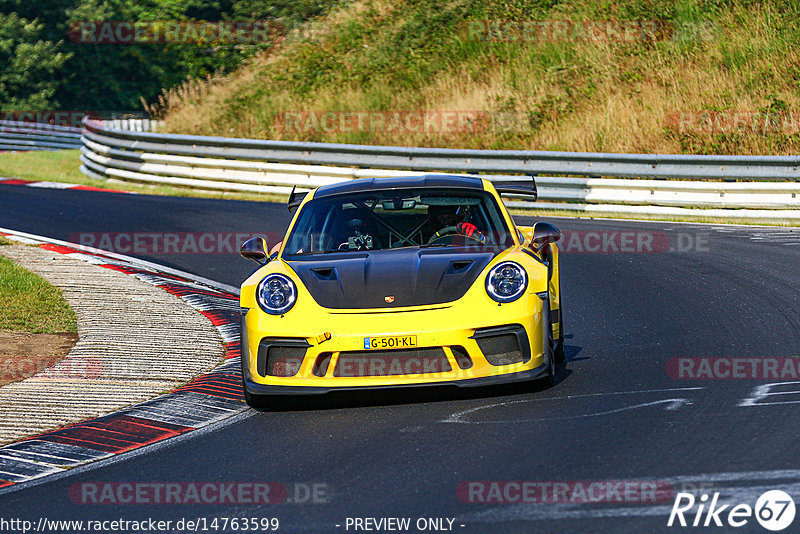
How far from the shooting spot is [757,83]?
2353 centimetres

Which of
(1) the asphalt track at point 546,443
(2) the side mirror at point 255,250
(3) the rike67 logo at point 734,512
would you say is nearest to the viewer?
(3) the rike67 logo at point 734,512

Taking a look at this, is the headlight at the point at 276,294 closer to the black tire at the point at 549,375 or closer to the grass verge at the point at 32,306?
the black tire at the point at 549,375

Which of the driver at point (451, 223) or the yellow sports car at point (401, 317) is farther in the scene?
the driver at point (451, 223)

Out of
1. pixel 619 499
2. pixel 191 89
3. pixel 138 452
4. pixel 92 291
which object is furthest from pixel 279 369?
pixel 191 89

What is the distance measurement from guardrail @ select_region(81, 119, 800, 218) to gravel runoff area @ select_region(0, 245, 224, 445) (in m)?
8.85

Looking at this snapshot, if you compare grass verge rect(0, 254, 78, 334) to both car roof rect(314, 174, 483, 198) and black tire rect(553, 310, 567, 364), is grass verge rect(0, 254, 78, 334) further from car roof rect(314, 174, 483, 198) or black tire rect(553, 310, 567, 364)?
black tire rect(553, 310, 567, 364)

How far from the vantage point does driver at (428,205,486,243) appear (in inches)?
316

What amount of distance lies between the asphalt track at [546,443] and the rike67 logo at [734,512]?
42 mm

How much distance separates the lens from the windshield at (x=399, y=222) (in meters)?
7.98

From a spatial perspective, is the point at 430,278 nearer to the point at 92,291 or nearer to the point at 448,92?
the point at 92,291

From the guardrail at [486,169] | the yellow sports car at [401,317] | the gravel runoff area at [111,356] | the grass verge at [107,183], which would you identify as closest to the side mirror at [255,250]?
the yellow sports car at [401,317]

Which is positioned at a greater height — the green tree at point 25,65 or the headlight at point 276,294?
the green tree at point 25,65

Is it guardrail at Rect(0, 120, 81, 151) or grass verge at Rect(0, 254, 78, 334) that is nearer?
grass verge at Rect(0, 254, 78, 334)

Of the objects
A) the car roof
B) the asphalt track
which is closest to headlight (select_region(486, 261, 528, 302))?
the asphalt track
